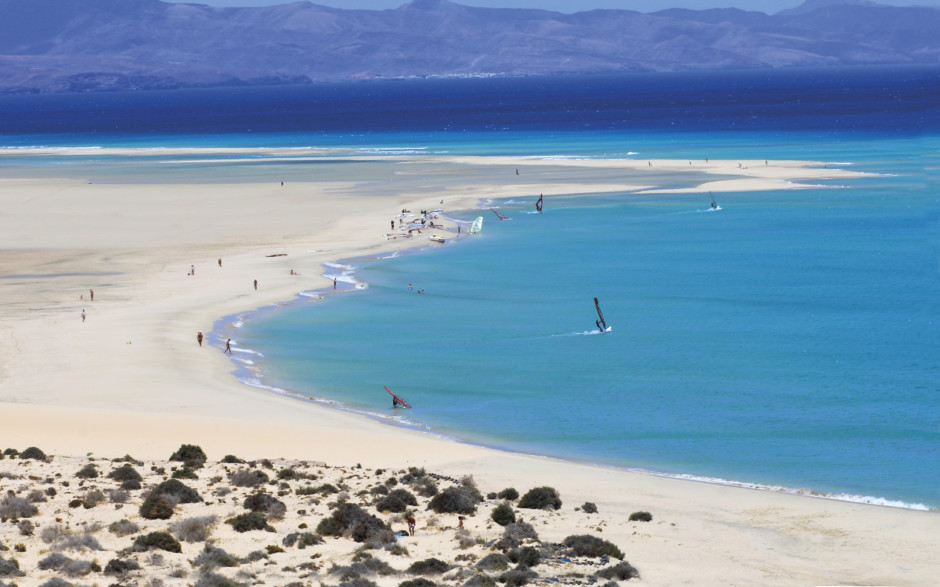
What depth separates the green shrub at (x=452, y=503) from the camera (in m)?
23.2

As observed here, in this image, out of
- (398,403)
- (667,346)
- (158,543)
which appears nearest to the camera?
(158,543)

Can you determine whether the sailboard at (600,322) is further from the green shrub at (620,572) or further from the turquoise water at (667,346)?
the green shrub at (620,572)

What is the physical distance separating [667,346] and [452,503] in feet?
66.6

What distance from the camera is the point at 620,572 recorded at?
1923 cm

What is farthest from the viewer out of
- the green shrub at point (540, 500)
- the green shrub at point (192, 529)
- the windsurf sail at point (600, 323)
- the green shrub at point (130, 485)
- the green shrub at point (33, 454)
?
the windsurf sail at point (600, 323)

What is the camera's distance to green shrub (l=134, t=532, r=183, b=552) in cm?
2036

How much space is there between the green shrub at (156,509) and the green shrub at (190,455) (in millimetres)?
4325

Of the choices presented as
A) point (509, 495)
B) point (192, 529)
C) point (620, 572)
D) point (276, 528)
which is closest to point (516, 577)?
point (620, 572)

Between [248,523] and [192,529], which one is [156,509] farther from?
[248,523]

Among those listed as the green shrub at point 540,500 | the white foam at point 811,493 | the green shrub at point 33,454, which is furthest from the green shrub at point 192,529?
the white foam at point 811,493

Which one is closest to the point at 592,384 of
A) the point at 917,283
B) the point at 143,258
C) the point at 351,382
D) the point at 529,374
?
the point at 529,374

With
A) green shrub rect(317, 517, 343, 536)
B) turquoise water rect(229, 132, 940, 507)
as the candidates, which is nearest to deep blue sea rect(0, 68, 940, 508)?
turquoise water rect(229, 132, 940, 507)

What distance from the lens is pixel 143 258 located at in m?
61.6

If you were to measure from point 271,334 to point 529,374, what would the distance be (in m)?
11.0
